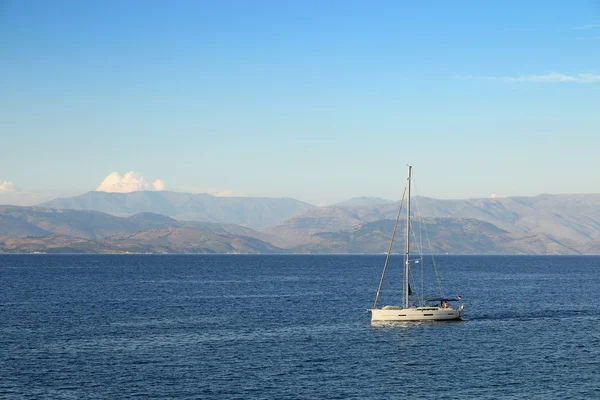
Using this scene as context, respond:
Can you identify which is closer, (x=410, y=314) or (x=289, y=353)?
(x=289, y=353)

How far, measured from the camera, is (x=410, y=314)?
12925 cm

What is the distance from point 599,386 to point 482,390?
12712 millimetres

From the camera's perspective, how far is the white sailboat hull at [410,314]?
12777cm

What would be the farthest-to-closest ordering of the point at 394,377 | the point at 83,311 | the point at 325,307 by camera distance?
the point at 325,307, the point at 83,311, the point at 394,377

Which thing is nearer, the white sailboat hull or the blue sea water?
the blue sea water

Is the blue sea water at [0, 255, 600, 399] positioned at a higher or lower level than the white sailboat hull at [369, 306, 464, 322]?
lower

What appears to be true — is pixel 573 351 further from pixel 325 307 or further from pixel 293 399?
pixel 325 307

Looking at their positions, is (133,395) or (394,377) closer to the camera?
(133,395)

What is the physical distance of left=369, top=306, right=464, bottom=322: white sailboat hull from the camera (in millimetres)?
127769

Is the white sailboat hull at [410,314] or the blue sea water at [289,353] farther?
the white sailboat hull at [410,314]

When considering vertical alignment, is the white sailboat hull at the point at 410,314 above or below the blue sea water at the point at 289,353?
above

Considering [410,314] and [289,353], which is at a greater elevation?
[410,314]

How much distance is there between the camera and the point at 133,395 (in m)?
76.2

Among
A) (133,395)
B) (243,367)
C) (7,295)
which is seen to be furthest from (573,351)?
(7,295)
